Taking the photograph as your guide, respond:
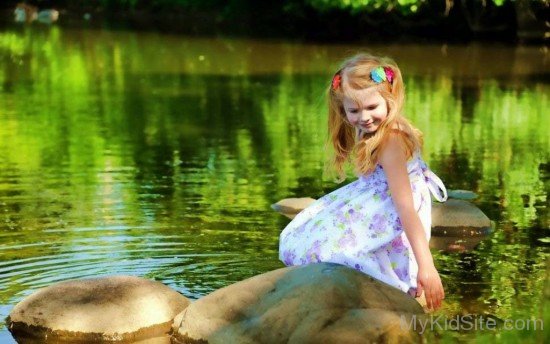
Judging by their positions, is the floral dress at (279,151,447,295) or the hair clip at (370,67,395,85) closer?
the hair clip at (370,67,395,85)

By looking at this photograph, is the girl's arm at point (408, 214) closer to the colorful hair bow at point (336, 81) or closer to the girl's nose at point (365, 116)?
the girl's nose at point (365, 116)

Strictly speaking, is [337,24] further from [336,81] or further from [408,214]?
[408,214]

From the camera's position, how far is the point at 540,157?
13945mm

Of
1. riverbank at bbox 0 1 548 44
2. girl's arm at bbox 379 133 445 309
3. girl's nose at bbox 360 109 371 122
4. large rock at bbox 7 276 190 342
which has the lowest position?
riverbank at bbox 0 1 548 44

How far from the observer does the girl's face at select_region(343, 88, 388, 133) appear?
245 inches

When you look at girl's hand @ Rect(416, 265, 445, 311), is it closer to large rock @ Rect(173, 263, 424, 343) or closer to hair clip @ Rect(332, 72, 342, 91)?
large rock @ Rect(173, 263, 424, 343)

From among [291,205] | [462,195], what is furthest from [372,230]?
[462,195]

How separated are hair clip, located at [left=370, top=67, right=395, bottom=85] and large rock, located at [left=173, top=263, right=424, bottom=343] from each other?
950mm

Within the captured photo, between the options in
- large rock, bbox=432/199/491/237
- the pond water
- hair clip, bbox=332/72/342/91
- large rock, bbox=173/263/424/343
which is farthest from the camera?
Answer: large rock, bbox=432/199/491/237

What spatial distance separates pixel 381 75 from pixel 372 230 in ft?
2.59

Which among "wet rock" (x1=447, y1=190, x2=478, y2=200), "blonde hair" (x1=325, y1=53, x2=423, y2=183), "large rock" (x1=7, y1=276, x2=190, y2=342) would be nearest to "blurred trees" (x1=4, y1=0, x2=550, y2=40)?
"wet rock" (x1=447, y1=190, x2=478, y2=200)

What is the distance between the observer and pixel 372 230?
6344 mm

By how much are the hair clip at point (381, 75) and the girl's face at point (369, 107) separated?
69 mm

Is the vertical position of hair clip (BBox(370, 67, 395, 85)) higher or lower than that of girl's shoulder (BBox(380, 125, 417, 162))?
higher
